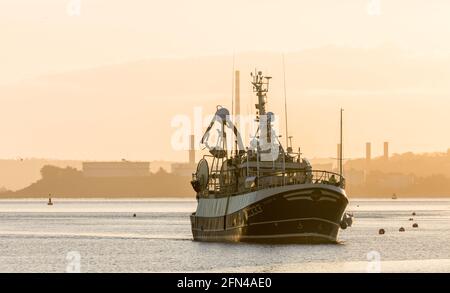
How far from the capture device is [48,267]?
329 ft

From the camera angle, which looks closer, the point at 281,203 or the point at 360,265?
the point at 360,265

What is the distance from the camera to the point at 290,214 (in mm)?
109938

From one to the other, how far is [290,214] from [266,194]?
3100mm

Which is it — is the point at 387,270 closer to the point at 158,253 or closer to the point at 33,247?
the point at 158,253

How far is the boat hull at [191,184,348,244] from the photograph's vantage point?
109 metres

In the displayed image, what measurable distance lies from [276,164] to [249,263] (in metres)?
20.5

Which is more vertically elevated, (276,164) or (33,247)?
(276,164)

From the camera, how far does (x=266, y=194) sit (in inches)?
4289

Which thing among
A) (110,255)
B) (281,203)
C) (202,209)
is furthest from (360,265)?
(202,209)

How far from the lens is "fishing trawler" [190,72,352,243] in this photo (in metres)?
110

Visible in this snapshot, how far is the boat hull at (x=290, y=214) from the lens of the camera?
109 meters
